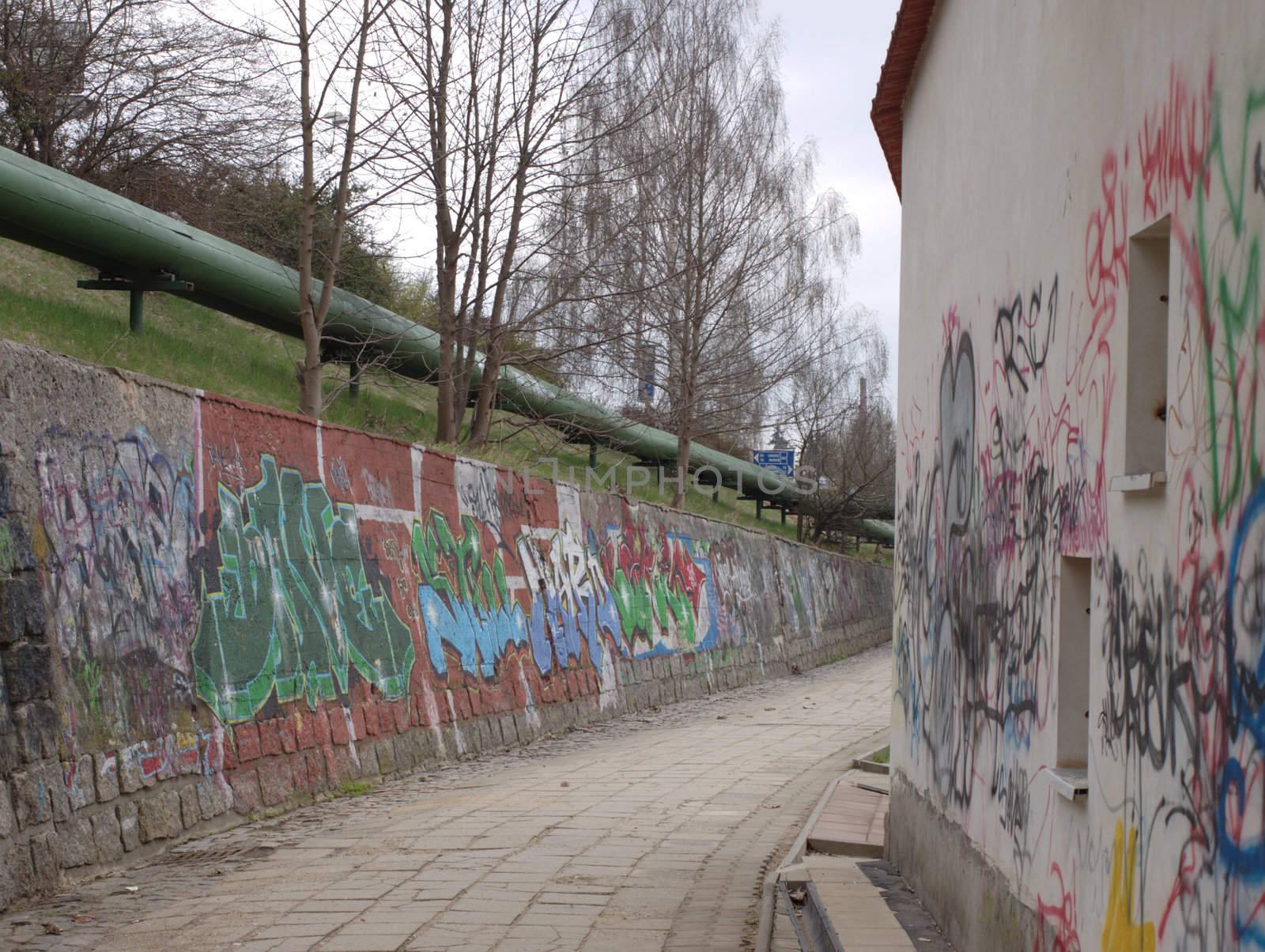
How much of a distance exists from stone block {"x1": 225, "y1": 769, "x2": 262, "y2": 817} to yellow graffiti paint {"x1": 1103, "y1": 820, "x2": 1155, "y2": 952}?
635 cm

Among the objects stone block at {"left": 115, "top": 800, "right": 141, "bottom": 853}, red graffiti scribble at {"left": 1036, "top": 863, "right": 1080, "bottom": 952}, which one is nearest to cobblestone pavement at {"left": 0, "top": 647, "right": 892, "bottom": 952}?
stone block at {"left": 115, "top": 800, "right": 141, "bottom": 853}

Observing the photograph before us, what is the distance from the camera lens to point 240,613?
30.6 feet

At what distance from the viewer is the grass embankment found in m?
14.1

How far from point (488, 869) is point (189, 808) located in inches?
78.7

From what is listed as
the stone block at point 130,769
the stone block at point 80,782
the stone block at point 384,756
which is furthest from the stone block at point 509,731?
the stone block at point 80,782

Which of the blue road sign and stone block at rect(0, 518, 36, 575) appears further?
the blue road sign

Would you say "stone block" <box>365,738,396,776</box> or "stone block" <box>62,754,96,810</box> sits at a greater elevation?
"stone block" <box>62,754,96,810</box>

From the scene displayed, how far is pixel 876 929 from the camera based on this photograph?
20.4 feet

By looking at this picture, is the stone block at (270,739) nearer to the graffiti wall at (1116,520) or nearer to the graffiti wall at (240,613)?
the graffiti wall at (240,613)

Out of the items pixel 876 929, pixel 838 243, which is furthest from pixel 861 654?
pixel 876 929

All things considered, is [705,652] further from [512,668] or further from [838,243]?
[838,243]

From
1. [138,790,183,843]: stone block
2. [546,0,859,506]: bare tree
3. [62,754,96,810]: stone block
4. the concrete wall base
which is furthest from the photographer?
[546,0,859,506]: bare tree

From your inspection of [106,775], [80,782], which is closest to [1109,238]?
[80,782]

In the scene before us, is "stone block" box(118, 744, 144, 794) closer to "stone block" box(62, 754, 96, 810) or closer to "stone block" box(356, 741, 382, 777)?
"stone block" box(62, 754, 96, 810)
